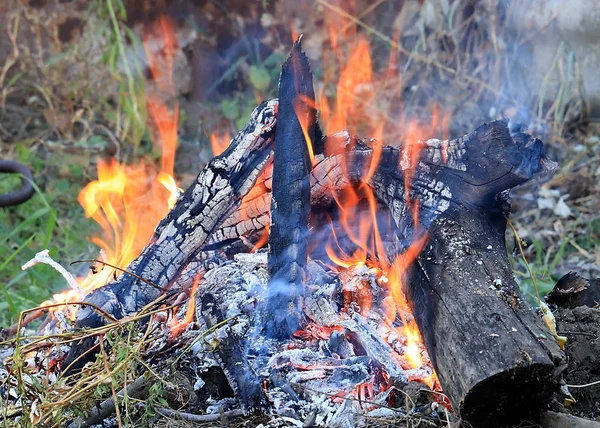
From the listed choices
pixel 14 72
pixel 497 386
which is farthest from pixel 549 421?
pixel 14 72

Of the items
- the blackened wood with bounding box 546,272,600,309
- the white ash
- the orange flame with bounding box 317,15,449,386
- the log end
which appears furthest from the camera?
the blackened wood with bounding box 546,272,600,309

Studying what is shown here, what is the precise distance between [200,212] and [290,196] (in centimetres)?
40

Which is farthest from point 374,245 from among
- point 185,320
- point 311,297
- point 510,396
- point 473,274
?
point 510,396

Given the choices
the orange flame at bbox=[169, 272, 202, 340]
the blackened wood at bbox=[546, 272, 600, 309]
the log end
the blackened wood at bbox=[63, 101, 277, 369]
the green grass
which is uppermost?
the green grass

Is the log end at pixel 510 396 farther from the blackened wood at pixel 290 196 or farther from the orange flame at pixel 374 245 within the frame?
the blackened wood at pixel 290 196

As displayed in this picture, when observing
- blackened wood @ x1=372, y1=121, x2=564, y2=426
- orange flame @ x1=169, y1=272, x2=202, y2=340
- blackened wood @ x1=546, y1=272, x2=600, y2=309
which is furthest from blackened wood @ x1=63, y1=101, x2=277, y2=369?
blackened wood @ x1=546, y1=272, x2=600, y2=309

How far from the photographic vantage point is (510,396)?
1.81 m

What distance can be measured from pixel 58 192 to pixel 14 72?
1.25m

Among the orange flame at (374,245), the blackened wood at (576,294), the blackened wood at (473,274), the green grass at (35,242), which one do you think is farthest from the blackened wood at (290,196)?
the green grass at (35,242)

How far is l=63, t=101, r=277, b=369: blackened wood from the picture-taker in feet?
8.43

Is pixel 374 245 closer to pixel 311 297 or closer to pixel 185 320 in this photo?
pixel 311 297

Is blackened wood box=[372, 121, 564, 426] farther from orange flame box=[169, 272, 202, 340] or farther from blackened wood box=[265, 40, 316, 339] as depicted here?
orange flame box=[169, 272, 202, 340]

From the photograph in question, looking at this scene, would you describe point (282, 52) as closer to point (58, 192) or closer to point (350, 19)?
point (350, 19)

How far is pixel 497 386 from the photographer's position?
5.82 feet
